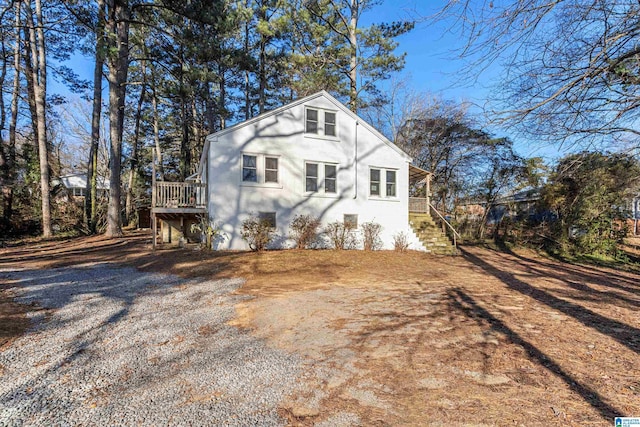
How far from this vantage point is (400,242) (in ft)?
48.9

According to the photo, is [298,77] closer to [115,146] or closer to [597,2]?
[115,146]

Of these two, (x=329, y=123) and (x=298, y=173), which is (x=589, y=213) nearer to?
(x=329, y=123)

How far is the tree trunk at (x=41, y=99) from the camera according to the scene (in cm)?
1559

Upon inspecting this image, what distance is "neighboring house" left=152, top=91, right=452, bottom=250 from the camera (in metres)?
12.3

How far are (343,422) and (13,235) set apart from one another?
2238cm

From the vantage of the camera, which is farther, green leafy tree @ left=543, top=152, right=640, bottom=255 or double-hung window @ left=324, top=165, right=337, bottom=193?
double-hung window @ left=324, top=165, right=337, bottom=193

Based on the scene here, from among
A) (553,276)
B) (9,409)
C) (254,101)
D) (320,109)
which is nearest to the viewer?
(9,409)

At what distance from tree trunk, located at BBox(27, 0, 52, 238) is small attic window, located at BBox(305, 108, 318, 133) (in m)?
13.7

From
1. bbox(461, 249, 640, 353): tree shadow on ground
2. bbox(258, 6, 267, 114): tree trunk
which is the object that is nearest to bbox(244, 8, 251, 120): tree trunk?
bbox(258, 6, 267, 114): tree trunk

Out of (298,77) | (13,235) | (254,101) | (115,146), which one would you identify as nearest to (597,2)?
(115,146)

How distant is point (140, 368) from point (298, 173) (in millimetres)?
10906

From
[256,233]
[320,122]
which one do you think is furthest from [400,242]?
[256,233]

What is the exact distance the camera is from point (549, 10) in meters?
3.62

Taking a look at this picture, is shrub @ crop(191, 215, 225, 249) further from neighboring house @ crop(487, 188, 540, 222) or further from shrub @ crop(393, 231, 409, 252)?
neighboring house @ crop(487, 188, 540, 222)
